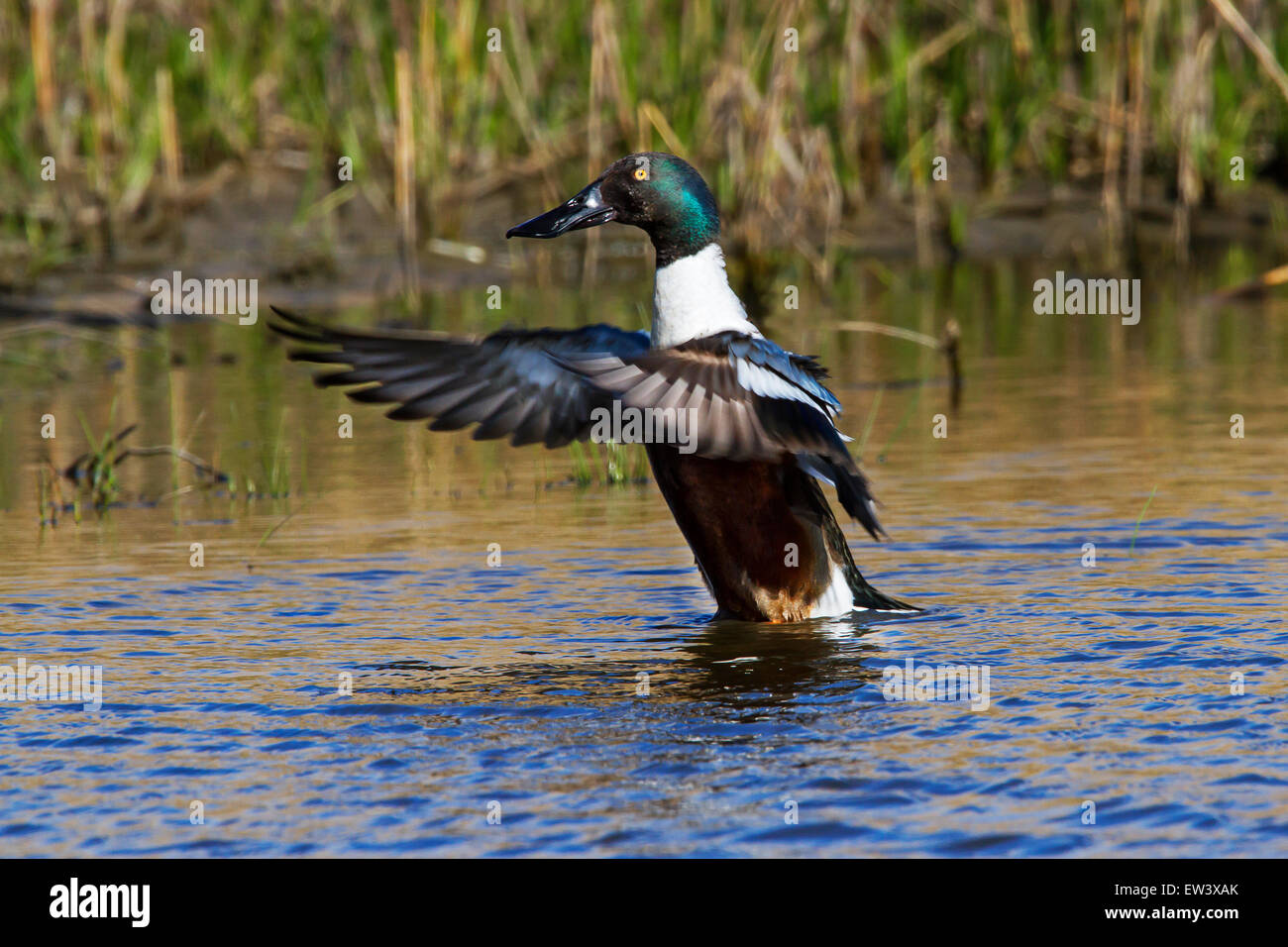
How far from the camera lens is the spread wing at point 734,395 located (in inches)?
186

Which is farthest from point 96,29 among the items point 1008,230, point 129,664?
point 129,664

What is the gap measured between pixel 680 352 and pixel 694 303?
1.67ft

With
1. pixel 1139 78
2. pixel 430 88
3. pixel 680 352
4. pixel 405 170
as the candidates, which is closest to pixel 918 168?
pixel 1139 78

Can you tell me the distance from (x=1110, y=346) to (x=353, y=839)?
23.9ft

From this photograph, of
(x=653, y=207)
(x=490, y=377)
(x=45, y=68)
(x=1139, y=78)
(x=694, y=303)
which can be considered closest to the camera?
(x=694, y=303)

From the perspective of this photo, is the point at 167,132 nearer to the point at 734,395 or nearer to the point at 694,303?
the point at 694,303

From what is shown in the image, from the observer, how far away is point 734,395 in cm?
479

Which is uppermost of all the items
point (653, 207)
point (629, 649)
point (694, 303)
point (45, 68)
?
point (45, 68)

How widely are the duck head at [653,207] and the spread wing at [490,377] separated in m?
0.32

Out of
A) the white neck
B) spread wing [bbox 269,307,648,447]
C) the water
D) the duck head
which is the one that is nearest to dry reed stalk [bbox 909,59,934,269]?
the water

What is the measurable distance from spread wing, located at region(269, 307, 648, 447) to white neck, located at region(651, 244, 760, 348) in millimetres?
114

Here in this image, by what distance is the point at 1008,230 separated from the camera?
1370 centimetres

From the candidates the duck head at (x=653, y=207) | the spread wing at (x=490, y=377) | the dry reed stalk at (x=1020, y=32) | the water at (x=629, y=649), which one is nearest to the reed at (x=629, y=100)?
the dry reed stalk at (x=1020, y=32)

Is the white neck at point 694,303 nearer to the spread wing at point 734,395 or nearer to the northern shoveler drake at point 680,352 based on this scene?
the northern shoveler drake at point 680,352
